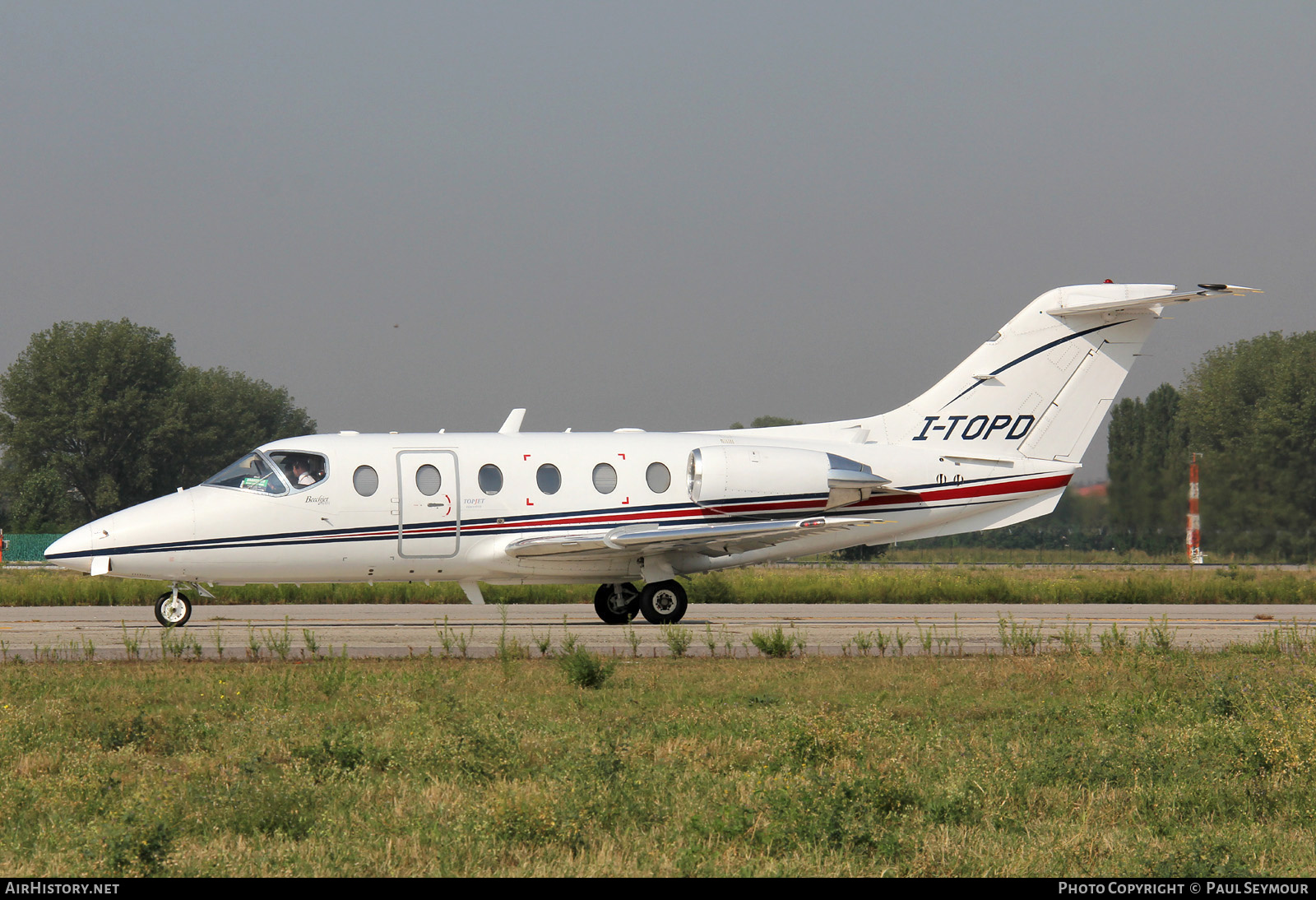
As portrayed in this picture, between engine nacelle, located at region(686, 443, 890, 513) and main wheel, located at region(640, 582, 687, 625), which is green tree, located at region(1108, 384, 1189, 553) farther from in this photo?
main wheel, located at region(640, 582, 687, 625)

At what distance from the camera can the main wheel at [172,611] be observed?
18520 mm

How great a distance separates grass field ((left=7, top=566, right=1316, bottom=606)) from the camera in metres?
25.1

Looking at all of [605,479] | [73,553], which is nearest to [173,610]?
[73,553]

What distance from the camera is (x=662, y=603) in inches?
787

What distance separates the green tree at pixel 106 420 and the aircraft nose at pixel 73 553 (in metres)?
61.2

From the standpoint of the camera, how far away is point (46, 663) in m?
13.6

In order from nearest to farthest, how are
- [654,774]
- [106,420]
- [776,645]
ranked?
[654,774] < [776,645] < [106,420]

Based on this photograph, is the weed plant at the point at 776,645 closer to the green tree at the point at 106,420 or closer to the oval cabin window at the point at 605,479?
the oval cabin window at the point at 605,479

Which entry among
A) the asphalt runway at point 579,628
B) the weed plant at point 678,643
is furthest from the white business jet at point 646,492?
the weed plant at point 678,643

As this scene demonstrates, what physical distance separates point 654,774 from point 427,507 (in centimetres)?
1175

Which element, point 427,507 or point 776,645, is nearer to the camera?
point 776,645

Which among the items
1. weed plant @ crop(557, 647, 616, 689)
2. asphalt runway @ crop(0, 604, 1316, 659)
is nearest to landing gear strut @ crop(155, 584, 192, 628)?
asphalt runway @ crop(0, 604, 1316, 659)

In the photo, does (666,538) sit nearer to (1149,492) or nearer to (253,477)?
(253,477)

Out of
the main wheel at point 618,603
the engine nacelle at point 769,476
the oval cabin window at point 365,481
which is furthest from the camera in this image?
the main wheel at point 618,603
